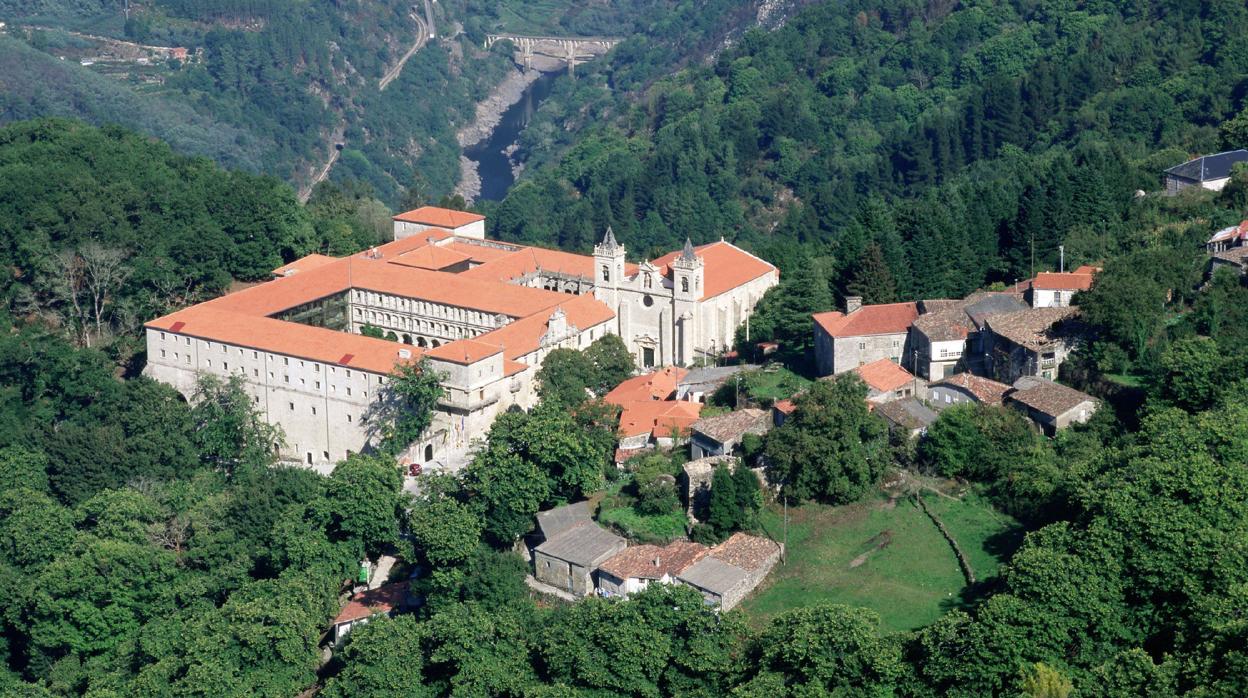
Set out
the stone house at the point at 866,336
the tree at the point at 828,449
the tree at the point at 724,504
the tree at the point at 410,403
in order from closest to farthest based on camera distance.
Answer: the tree at the point at 724,504 → the tree at the point at 828,449 → the tree at the point at 410,403 → the stone house at the point at 866,336

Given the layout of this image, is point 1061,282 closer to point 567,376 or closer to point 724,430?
point 724,430

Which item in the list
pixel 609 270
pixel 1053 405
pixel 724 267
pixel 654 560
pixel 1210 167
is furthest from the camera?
pixel 724 267

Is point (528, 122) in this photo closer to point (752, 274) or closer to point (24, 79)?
point (24, 79)

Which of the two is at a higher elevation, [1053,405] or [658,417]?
Answer: [1053,405]

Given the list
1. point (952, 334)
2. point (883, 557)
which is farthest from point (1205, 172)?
point (883, 557)

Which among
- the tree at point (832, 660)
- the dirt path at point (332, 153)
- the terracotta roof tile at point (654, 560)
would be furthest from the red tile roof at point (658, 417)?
the dirt path at point (332, 153)

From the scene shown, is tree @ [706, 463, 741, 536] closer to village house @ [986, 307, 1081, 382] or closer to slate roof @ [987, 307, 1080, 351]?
village house @ [986, 307, 1081, 382]

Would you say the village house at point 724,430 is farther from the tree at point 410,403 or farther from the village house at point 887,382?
the tree at point 410,403
